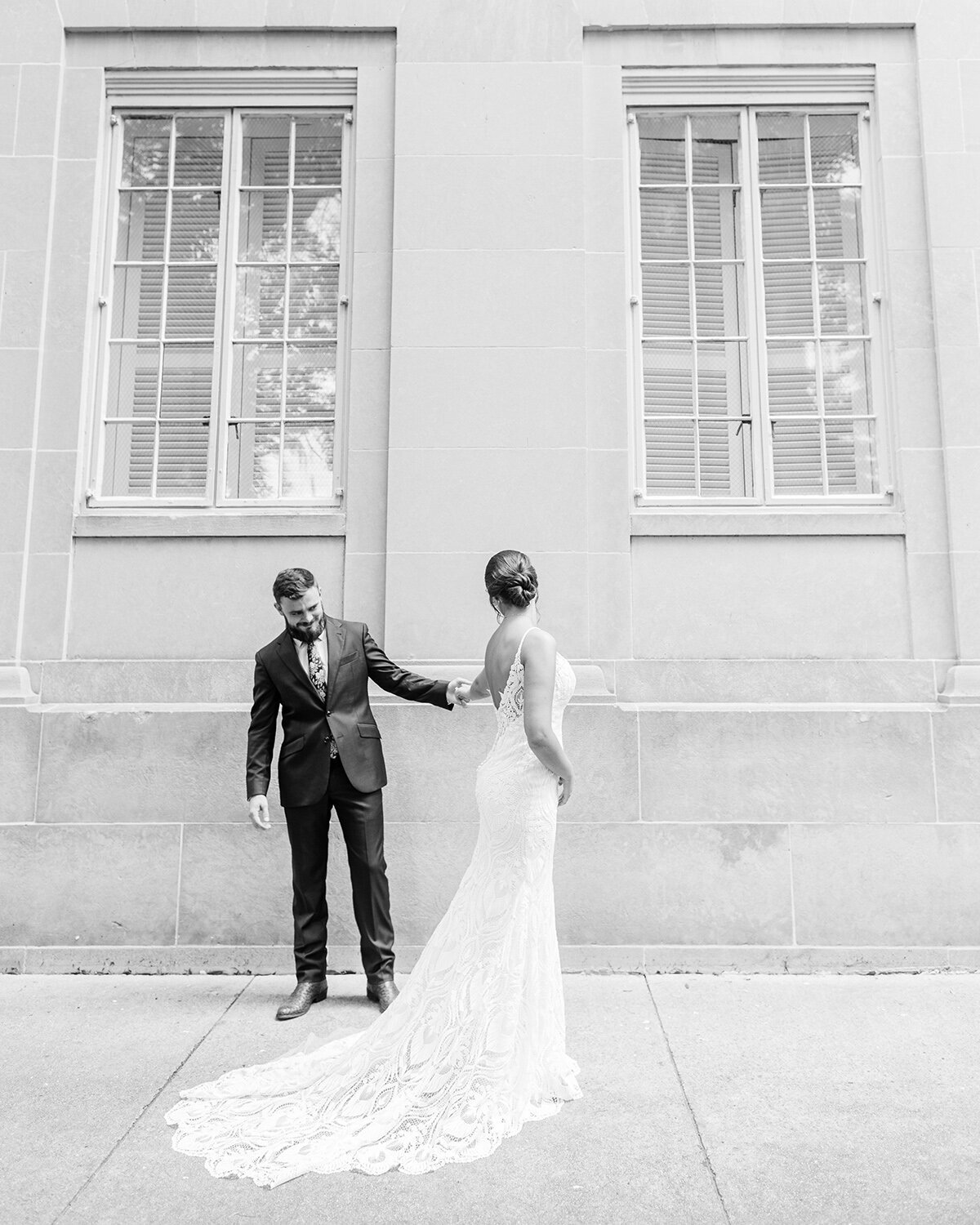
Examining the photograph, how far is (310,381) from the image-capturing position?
6.40 metres

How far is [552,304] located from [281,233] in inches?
81.9

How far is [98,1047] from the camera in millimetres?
4273

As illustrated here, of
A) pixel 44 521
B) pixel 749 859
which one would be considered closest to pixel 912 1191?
pixel 749 859

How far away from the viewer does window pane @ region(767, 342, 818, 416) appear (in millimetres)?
6355

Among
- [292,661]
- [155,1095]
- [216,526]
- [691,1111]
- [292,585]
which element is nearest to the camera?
[691,1111]

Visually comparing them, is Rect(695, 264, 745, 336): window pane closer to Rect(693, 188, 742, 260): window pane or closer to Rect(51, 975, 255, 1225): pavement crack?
Rect(693, 188, 742, 260): window pane

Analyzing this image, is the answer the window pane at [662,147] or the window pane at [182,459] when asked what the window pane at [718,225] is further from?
the window pane at [182,459]

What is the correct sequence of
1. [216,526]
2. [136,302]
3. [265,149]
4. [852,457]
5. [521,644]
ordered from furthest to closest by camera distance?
[265,149], [136,302], [852,457], [216,526], [521,644]

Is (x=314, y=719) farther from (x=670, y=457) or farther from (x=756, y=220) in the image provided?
(x=756, y=220)

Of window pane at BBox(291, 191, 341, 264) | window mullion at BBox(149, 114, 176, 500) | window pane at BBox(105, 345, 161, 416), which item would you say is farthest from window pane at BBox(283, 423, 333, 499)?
window pane at BBox(291, 191, 341, 264)

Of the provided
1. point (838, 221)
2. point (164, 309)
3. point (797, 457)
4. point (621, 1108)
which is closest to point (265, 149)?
point (164, 309)

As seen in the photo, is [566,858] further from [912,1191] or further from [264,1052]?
[912,1191]

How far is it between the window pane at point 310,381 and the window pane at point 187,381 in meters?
0.56

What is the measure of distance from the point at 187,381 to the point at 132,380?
39cm
